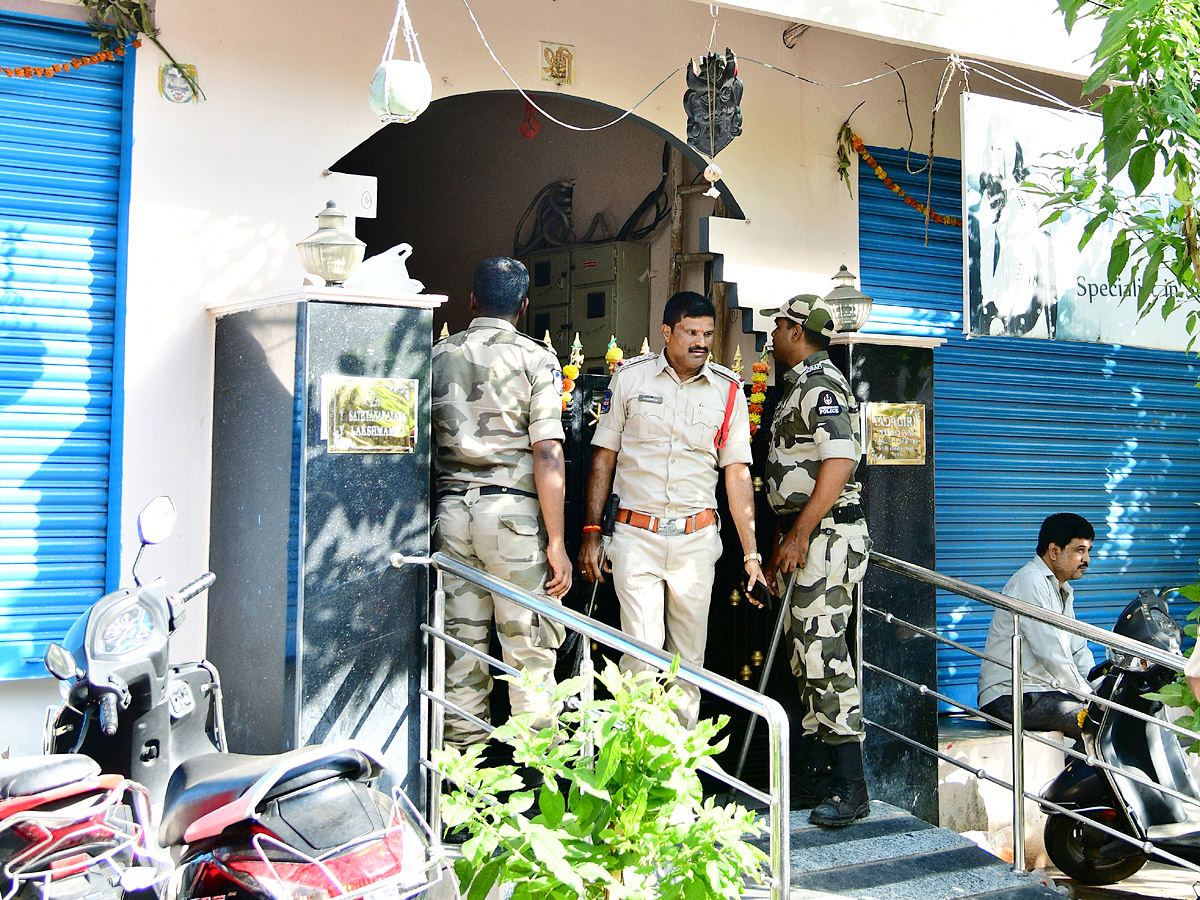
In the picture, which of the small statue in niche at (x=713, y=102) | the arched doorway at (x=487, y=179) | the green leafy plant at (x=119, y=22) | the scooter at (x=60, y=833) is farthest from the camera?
the arched doorway at (x=487, y=179)

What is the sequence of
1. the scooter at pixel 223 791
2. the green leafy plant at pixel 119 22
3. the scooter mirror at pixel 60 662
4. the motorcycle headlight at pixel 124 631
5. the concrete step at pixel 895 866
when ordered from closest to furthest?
the scooter at pixel 223 791 → the scooter mirror at pixel 60 662 → the motorcycle headlight at pixel 124 631 → the concrete step at pixel 895 866 → the green leafy plant at pixel 119 22

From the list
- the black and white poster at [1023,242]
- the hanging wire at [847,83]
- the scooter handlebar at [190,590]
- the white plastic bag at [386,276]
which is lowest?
the scooter handlebar at [190,590]

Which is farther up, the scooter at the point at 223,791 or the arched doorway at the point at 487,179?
the arched doorway at the point at 487,179

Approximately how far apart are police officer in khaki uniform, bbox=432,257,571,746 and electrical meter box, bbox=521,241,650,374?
3.33 metres

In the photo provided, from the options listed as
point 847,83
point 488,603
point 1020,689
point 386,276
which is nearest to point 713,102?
point 847,83

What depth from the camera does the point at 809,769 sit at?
5168 millimetres

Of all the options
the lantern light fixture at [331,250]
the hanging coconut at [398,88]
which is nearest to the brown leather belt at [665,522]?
the lantern light fixture at [331,250]

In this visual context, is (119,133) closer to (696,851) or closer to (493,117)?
(696,851)

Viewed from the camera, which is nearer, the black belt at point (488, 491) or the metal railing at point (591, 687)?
the metal railing at point (591, 687)

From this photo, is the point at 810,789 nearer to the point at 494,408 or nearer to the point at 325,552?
the point at 494,408

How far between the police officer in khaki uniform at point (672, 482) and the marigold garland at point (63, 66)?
251 cm

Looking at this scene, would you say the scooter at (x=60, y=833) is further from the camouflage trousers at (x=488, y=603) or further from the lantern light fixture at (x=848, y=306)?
the lantern light fixture at (x=848, y=306)

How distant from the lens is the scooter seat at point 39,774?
2607mm

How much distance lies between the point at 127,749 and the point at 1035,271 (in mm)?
4734
